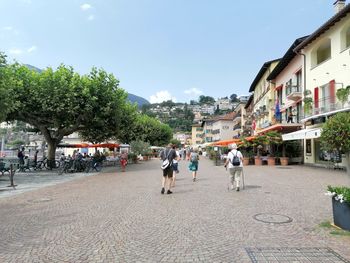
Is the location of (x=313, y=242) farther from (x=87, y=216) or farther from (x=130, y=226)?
(x=87, y=216)

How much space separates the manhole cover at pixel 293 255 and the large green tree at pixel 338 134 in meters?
2.58

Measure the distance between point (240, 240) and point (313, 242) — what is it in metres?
1.23

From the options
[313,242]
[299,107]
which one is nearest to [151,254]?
[313,242]

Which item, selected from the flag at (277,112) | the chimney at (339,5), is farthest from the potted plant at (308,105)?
the flag at (277,112)

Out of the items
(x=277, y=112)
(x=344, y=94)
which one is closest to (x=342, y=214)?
(x=344, y=94)

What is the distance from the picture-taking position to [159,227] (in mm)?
6773

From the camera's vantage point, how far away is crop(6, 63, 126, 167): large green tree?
891 inches

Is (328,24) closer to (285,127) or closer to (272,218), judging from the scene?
(285,127)

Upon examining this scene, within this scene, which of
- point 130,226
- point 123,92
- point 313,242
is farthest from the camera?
point 123,92

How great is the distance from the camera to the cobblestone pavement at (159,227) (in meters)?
5.18

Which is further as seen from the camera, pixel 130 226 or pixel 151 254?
pixel 130 226

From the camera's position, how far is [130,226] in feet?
22.5

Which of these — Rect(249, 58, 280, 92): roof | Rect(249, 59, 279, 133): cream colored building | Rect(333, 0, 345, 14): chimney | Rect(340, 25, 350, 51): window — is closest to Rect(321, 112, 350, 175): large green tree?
Rect(340, 25, 350, 51): window

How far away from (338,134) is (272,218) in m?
2.34
